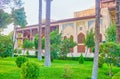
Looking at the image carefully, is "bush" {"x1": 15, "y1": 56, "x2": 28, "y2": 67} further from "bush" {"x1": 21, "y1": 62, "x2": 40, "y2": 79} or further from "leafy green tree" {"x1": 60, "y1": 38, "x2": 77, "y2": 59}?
"leafy green tree" {"x1": 60, "y1": 38, "x2": 77, "y2": 59}

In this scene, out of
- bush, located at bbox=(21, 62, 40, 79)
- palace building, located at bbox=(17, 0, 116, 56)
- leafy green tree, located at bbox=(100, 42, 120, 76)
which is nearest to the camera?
bush, located at bbox=(21, 62, 40, 79)

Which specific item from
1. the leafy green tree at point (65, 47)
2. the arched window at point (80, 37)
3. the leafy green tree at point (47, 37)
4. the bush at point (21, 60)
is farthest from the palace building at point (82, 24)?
the bush at point (21, 60)

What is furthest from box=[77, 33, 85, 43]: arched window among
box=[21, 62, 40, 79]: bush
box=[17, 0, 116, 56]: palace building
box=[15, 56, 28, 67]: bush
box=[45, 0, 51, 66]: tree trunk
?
box=[21, 62, 40, 79]: bush

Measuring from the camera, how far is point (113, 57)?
768 inches

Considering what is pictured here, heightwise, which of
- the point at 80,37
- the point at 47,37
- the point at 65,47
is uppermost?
the point at 80,37

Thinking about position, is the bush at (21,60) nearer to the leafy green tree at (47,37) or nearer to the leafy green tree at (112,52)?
the leafy green tree at (47,37)

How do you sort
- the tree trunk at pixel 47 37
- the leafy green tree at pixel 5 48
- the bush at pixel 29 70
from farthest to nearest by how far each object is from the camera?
the leafy green tree at pixel 5 48, the tree trunk at pixel 47 37, the bush at pixel 29 70

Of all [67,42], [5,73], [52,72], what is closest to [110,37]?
[67,42]

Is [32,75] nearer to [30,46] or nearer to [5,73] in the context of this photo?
[5,73]

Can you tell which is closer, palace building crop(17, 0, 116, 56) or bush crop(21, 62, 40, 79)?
bush crop(21, 62, 40, 79)

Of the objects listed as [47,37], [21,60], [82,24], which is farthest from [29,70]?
[82,24]

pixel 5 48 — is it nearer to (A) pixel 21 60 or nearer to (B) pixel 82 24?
(A) pixel 21 60

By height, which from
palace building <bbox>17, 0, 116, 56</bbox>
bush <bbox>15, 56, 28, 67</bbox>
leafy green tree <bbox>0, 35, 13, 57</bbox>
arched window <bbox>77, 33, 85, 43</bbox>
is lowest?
bush <bbox>15, 56, 28, 67</bbox>

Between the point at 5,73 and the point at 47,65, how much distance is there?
426 cm
